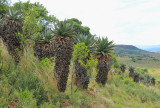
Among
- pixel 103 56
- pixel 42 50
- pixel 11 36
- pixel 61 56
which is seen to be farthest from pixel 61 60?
pixel 103 56

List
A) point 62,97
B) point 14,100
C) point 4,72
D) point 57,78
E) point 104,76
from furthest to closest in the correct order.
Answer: point 104,76
point 57,78
point 62,97
point 4,72
point 14,100

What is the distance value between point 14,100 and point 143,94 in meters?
11.0

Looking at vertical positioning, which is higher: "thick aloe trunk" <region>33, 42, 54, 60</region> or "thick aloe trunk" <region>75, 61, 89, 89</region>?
"thick aloe trunk" <region>33, 42, 54, 60</region>

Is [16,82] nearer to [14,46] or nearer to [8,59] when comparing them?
[8,59]

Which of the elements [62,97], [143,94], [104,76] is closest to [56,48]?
[62,97]

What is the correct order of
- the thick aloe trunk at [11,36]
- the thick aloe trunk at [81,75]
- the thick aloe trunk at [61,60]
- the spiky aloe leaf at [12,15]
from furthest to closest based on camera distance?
the thick aloe trunk at [81,75], the spiky aloe leaf at [12,15], the thick aloe trunk at [11,36], the thick aloe trunk at [61,60]

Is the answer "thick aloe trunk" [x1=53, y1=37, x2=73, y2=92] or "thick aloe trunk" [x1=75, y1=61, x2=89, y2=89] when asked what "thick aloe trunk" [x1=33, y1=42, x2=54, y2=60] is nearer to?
"thick aloe trunk" [x1=75, y1=61, x2=89, y2=89]

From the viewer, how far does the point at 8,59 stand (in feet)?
22.0

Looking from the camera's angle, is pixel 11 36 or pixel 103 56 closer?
pixel 11 36

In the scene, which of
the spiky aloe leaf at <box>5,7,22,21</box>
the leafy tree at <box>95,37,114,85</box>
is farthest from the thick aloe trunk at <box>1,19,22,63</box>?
the leafy tree at <box>95,37,114,85</box>

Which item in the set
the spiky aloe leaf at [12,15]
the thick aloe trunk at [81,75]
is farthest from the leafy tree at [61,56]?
the spiky aloe leaf at [12,15]

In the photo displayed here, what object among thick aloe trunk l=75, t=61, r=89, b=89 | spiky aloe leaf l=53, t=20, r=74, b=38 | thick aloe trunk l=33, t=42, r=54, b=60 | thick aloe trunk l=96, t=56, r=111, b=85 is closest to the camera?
spiky aloe leaf l=53, t=20, r=74, b=38

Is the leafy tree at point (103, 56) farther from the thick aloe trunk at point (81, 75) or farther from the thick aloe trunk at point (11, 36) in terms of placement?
the thick aloe trunk at point (11, 36)

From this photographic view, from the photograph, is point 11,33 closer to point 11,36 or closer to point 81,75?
point 11,36
